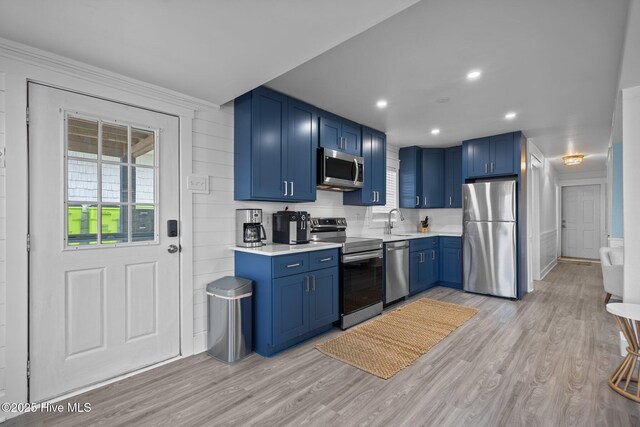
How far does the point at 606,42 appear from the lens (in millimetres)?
2244

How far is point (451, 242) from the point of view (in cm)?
529

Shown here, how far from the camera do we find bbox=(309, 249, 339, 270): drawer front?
3.07 meters

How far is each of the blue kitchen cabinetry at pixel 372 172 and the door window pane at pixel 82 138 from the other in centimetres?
305

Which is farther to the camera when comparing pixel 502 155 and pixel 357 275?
pixel 502 155

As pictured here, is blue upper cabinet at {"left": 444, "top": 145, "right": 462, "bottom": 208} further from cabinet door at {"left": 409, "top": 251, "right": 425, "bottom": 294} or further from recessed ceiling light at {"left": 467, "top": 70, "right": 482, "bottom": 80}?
recessed ceiling light at {"left": 467, "top": 70, "right": 482, "bottom": 80}

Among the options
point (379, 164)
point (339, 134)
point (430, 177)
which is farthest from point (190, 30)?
point (430, 177)

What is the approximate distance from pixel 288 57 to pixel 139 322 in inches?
95.0

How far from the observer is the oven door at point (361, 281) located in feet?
11.2

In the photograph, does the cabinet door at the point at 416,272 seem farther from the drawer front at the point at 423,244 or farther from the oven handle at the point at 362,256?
the oven handle at the point at 362,256

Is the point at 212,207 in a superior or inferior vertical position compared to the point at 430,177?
inferior

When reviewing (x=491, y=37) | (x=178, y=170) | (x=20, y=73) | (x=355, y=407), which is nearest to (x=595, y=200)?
(x=491, y=37)

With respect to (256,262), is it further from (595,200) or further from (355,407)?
(595,200)

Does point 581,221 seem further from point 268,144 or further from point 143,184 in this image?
point 143,184

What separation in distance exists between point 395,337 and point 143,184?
2813mm
